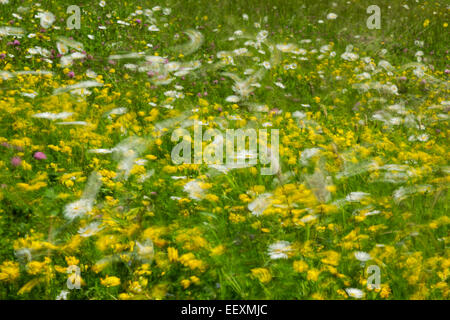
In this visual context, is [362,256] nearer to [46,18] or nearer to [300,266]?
[300,266]

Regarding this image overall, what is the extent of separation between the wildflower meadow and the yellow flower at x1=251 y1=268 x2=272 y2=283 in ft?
0.04

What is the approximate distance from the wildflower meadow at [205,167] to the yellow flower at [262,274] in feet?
0.04

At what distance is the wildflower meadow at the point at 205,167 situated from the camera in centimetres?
201

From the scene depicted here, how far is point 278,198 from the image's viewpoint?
2.46m

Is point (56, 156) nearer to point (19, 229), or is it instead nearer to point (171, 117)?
point (19, 229)

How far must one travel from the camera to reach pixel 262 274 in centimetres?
199

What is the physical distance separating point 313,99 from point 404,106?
1.07 m

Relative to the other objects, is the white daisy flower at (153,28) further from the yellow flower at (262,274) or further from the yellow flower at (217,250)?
the yellow flower at (262,274)

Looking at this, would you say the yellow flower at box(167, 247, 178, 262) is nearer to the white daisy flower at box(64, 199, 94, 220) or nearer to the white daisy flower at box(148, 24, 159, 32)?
the white daisy flower at box(64, 199, 94, 220)

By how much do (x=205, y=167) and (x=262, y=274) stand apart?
3.61 ft

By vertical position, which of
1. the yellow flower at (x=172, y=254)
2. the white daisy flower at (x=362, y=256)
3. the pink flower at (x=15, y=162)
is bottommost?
the white daisy flower at (x=362, y=256)

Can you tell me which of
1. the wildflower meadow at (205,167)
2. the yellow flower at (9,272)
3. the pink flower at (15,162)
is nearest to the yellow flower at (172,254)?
the wildflower meadow at (205,167)
